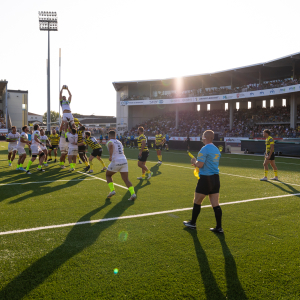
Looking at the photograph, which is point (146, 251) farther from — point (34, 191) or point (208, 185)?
point (34, 191)

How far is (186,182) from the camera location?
30.7 ft

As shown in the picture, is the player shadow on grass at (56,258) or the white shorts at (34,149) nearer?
the player shadow on grass at (56,258)

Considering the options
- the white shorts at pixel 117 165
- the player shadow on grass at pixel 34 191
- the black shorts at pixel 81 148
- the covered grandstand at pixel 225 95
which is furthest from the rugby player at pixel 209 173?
the covered grandstand at pixel 225 95

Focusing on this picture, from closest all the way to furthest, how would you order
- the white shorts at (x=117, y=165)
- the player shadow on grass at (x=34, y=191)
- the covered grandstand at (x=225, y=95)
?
1. the white shorts at (x=117, y=165)
2. the player shadow on grass at (x=34, y=191)
3. the covered grandstand at (x=225, y=95)

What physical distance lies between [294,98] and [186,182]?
3162cm

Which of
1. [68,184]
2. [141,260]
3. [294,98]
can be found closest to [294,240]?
[141,260]

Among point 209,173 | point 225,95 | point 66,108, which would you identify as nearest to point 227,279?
point 209,173

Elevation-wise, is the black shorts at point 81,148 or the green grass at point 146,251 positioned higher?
the black shorts at point 81,148

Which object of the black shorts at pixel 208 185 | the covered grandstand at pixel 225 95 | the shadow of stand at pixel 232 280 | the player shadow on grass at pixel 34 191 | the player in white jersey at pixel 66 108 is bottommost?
the shadow of stand at pixel 232 280

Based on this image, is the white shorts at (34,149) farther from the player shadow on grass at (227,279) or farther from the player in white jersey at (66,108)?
the player shadow on grass at (227,279)

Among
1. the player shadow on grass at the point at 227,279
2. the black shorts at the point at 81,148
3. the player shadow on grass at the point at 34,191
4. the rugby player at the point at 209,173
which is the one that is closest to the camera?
the player shadow on grass at the point at 227,279

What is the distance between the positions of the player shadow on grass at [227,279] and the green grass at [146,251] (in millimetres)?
11

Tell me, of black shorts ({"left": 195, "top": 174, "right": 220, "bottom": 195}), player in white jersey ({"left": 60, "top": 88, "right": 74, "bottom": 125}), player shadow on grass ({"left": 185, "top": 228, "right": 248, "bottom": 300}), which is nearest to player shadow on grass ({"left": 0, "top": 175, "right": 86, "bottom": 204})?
player in white jersey ({"left": 60, "top": 88, "right": 74, "bottom": 125})

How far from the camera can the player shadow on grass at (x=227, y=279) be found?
284cm
